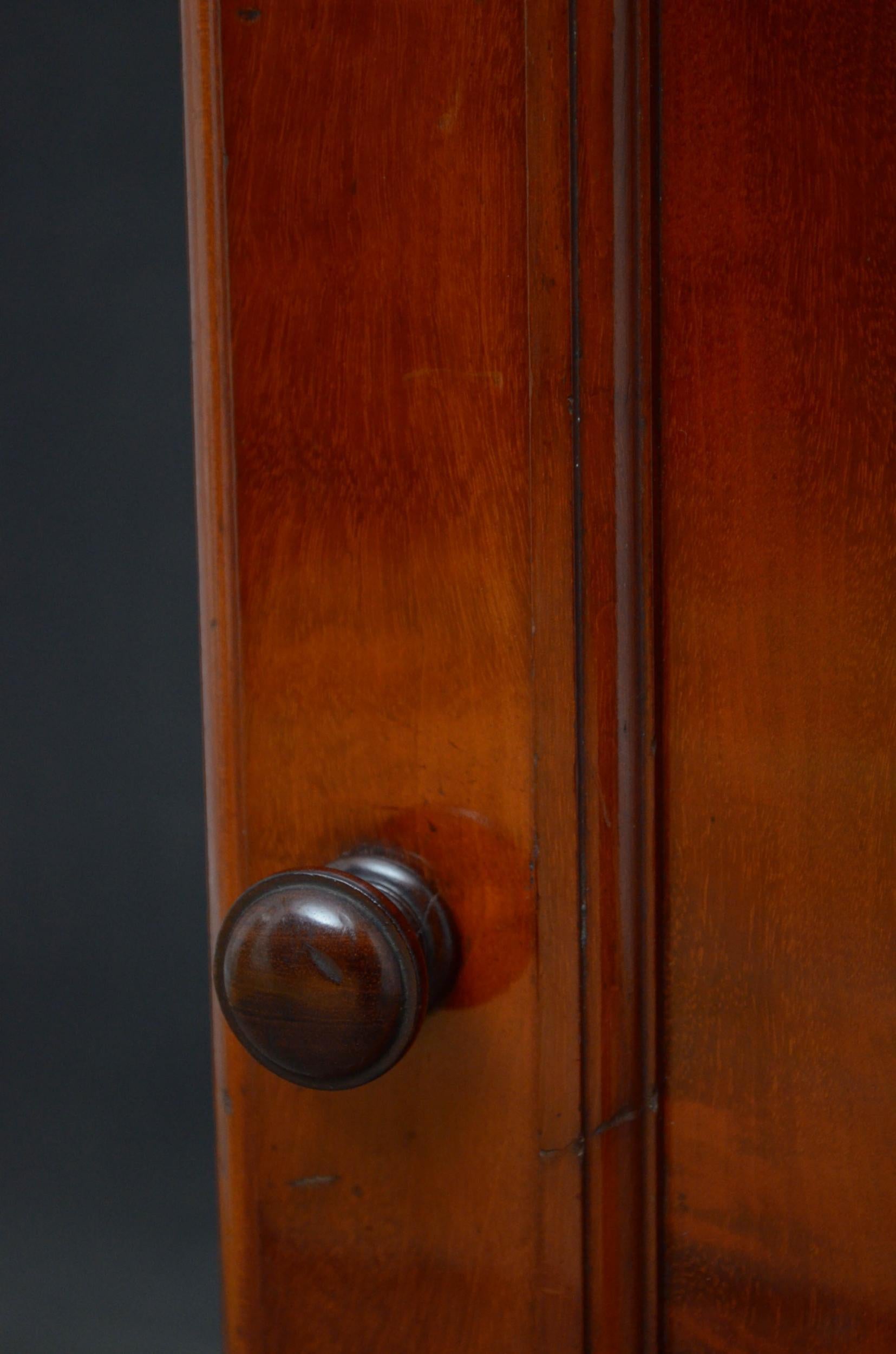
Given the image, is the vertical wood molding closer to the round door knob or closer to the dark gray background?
the round door knob

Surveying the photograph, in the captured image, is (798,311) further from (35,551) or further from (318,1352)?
(35,551)

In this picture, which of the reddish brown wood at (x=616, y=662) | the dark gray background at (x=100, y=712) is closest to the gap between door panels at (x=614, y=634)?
the reddish brown wood at (x=616, y=662)

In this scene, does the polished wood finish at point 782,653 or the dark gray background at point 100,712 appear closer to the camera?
the polished wood finish at point 782,653

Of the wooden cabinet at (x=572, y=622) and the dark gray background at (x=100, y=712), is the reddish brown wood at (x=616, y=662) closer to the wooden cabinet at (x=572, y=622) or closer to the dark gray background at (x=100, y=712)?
the wooden cabinet at (x=572, y=622)

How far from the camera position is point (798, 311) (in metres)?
0.22

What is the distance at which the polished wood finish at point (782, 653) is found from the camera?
218 millimetres

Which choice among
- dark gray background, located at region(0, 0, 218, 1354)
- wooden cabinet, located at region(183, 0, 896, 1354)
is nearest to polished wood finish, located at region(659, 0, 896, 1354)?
wooden cabinet, located at region(183, 0, 896, 1354)

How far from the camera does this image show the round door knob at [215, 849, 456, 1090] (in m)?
0.22

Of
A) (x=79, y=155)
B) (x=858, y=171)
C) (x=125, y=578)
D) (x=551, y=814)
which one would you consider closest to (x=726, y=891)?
(x=551, y=814)

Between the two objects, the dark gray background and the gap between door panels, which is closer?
the gap between door panels

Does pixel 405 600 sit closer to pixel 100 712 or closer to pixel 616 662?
pixel 616 662

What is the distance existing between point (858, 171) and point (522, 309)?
0.07 m

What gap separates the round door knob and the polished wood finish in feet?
0.22

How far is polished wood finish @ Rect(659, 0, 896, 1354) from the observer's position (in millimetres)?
218
